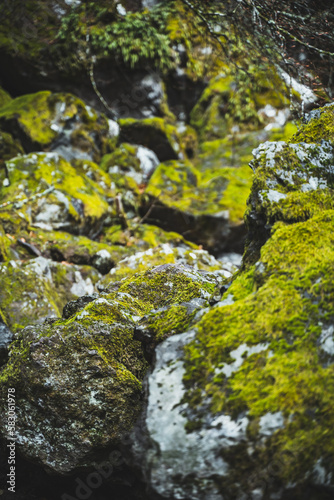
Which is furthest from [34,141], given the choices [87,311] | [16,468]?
[16,468]

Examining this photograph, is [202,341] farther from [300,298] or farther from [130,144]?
[130,144]

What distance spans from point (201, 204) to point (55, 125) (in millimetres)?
5509

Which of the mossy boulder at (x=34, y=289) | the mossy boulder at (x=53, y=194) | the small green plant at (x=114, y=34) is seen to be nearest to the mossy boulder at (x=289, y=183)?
the mossy boulder at (x=34, y=289)

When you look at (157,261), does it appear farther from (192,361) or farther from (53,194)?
(192,361)

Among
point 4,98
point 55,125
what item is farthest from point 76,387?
point 4,98

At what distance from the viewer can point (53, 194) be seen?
28.7 ft

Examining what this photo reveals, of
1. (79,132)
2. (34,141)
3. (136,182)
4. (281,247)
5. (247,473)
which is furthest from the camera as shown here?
(136,182)

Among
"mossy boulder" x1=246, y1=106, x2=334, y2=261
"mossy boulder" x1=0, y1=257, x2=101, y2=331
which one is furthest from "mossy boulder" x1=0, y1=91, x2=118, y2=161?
"mossy boulder" x1=246, y1=106, x2=334, y2=261

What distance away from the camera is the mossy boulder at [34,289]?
17.4 ft

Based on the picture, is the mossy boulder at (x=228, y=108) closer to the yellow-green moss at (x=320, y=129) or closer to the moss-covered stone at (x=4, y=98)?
the moss-covered stone at (x=4, y=98)

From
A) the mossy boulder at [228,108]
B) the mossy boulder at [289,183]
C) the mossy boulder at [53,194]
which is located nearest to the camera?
the mossy boulder at [289,183]

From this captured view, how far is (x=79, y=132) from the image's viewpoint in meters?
11.2

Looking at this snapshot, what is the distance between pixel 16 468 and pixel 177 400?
2206 mm

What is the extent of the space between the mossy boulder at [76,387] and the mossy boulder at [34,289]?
192 cm
